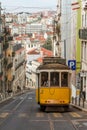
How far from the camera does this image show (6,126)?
2544 centimetres

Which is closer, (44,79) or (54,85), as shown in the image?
(54,85)

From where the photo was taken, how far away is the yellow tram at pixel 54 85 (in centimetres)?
3703

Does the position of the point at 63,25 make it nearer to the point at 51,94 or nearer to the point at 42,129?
the point at 51,94

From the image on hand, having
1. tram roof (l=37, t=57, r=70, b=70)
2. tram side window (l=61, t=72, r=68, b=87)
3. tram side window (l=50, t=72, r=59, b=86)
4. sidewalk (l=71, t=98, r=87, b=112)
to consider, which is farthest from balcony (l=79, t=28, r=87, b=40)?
tram side window (l=50, t=72, r=59, b=86)

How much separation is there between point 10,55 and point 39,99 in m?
84.7

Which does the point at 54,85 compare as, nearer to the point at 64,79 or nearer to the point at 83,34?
the point at 64,79

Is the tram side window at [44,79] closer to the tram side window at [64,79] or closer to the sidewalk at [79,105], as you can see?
the tram side window at [64,79]

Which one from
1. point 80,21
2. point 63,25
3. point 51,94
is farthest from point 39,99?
point 63,25

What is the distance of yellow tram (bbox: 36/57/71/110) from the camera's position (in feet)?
121

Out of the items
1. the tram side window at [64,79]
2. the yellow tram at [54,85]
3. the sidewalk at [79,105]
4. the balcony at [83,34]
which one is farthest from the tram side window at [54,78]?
the balcony at [83,34]

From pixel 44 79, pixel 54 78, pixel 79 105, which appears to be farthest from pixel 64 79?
pixel 79 105

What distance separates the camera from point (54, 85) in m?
37.1

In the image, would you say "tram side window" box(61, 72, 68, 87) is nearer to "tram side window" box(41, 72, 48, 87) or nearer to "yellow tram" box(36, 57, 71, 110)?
"yellow tram" box(36, 57, 71, 110)

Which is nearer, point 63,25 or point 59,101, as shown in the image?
point 59,101
